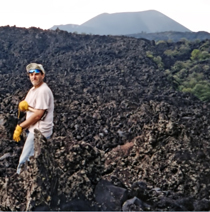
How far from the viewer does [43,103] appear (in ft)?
16.4

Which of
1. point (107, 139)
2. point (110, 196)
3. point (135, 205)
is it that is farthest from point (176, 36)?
point (135, 205)

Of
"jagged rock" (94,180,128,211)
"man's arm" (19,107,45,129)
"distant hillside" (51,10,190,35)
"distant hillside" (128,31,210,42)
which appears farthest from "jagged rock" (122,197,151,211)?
"distant hillside" (51,10,190,35)

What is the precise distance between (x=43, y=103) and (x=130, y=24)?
159 m

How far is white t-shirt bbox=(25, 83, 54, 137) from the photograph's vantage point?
500cm

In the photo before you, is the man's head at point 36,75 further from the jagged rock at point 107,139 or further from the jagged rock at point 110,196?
the jagged rock at point 110,196

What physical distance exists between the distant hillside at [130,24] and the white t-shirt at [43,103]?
141 m

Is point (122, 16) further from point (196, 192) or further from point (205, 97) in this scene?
point (196, 192)

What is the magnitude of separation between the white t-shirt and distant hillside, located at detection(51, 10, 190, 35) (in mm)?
141003

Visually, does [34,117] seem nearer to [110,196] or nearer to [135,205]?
[110,196]

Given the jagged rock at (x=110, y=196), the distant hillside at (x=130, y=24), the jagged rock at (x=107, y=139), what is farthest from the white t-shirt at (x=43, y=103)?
the distant hillside at (x=130, y=24)

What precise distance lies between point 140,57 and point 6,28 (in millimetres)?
16016

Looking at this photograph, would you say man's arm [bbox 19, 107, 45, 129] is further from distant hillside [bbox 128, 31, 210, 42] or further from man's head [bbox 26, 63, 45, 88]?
distant hillside [bbox 128, 31, 210, 42]

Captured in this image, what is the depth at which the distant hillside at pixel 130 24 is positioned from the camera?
14862 cm

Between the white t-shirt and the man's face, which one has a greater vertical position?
the man's face
